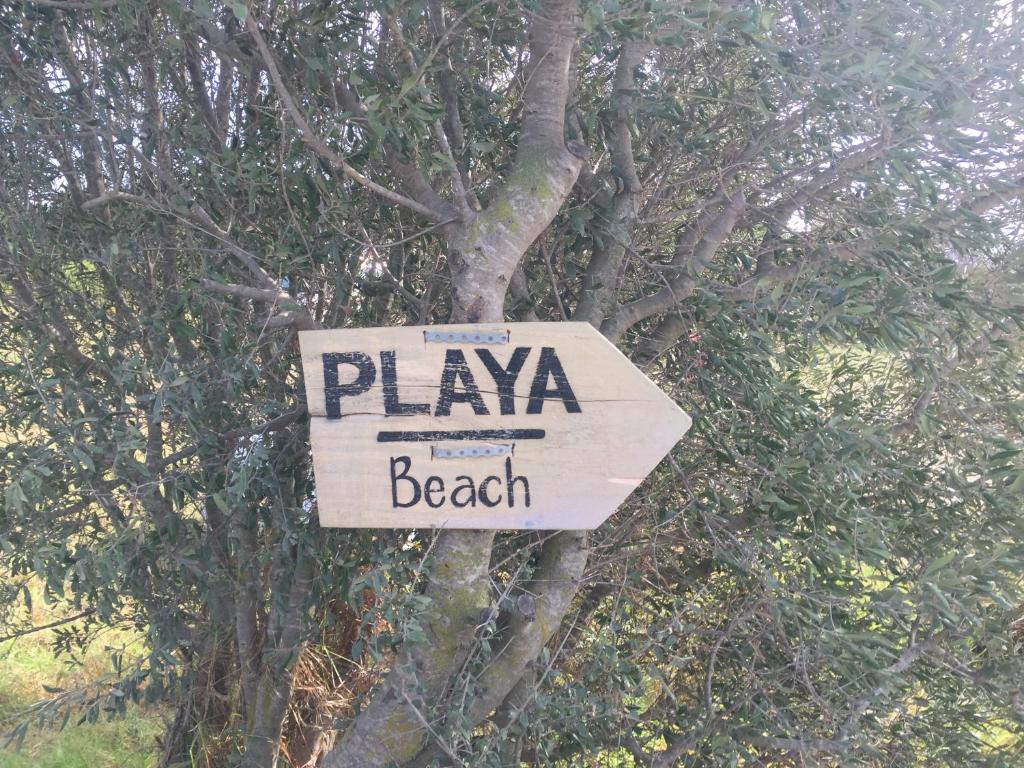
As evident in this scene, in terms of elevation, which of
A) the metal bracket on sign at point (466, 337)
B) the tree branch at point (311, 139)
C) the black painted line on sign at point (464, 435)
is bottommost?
the black painted line on sign at point (464, 435)

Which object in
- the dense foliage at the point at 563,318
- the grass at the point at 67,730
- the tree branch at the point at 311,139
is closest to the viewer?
the tree branch at the point at 311,139

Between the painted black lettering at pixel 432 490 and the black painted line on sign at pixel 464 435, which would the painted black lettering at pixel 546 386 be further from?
the painted black lettering at pixel 432 490

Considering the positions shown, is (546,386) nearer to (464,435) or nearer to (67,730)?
(464,435)

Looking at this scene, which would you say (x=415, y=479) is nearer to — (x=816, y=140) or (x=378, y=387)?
(x=378, y=387)

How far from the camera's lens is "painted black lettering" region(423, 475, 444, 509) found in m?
2.18

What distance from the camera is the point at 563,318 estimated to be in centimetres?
269

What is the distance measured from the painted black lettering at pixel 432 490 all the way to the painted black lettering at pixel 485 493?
98 millimetres

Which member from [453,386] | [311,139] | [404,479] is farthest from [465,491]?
[311,139]

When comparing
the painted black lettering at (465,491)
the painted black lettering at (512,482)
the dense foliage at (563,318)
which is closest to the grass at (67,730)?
the dense foliage at (563,318)

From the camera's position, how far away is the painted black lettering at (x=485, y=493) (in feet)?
7.13

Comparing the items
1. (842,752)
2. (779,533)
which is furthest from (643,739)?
(779,533)

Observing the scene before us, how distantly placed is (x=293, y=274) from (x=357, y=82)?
689 millimetres

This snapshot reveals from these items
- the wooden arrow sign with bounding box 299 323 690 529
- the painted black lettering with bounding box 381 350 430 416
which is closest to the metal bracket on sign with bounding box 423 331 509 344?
the wooden arrow sign with bounding box 299 323 690 529

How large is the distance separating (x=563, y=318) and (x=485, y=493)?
0.73 meters
